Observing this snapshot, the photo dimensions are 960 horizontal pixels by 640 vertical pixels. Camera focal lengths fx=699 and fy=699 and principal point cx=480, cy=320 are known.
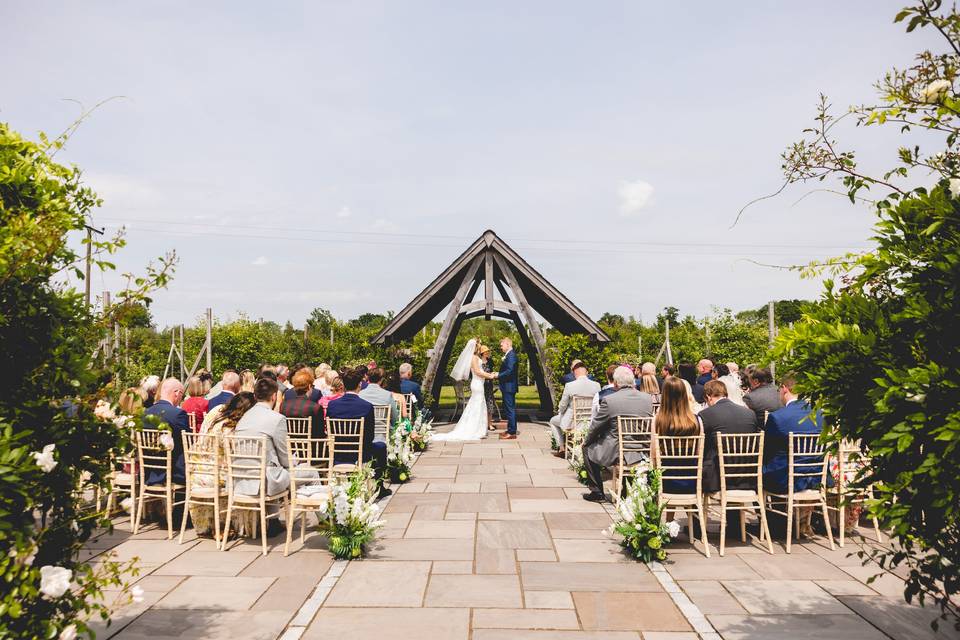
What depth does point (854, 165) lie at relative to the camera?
11.4ft

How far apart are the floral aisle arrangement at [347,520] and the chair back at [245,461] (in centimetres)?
63

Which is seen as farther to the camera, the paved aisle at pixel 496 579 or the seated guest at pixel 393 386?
the seated guest at pixel 393 386

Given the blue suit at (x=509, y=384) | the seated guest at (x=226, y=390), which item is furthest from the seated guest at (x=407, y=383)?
the seated guest at (x=226, y=390)

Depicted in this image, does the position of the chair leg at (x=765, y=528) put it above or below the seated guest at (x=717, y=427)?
below

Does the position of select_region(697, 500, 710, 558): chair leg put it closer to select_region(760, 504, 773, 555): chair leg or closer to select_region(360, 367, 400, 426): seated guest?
select_region(760, 504, 773, 555): chair leg

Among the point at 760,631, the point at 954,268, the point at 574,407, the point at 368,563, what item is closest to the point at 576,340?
the point at 574,407

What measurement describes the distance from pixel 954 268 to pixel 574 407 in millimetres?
7797

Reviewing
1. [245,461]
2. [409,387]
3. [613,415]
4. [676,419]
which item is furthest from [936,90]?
[409,387]

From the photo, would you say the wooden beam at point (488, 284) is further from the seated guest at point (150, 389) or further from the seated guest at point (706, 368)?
the seated guest at point (150, 389)

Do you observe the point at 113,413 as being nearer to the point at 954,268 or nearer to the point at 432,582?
the point at 432,582

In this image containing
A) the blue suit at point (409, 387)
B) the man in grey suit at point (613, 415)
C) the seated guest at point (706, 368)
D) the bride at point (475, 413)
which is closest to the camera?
the man in grey suit at point (613, 415)

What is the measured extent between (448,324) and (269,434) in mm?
8793

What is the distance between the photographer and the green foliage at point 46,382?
8.64ft

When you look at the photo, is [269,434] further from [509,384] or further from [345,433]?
[509,384]
